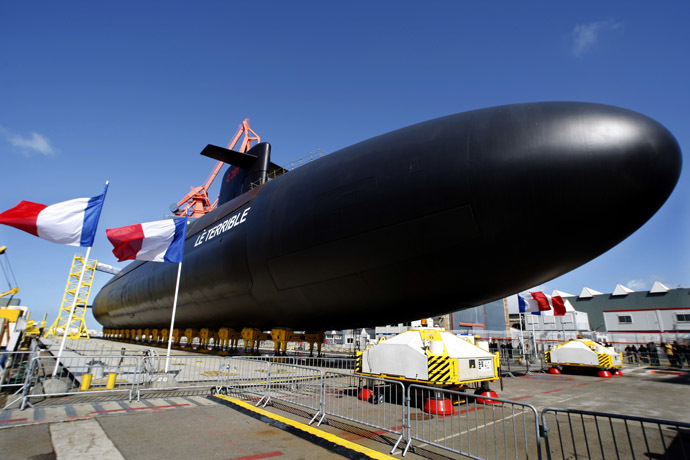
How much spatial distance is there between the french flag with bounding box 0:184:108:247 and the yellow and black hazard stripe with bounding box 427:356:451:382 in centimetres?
989

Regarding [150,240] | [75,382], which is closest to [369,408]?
[75,382]

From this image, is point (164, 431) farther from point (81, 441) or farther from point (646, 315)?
point (646, 315)

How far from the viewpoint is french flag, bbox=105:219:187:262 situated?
12039mm

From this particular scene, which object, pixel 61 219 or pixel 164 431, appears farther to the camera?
pixel 61 219

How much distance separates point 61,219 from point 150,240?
2.63m

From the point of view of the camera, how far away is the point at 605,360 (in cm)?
1627

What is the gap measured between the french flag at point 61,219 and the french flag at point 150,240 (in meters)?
1.23

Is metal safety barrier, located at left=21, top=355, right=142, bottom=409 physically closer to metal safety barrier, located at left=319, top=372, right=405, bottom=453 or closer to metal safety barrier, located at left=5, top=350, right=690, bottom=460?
metal safety barrier, located at left=5, top=350, right=690, bottom=460

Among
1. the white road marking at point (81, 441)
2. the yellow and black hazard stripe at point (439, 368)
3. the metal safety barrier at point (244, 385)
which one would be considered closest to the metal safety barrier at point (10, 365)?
the white road marking at point (81, 441)

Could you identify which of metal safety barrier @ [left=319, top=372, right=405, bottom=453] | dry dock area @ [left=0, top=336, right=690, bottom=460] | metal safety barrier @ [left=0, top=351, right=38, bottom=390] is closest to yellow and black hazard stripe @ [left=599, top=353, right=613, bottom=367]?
dry dock area @ [left=0, top=336, right=690, bottom=460]

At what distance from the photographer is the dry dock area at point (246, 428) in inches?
192

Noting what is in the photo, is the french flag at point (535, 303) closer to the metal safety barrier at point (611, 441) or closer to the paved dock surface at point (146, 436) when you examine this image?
the metal safety barrier at point (611, 441)

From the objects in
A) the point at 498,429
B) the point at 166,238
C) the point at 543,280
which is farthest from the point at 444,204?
the point at 166,238

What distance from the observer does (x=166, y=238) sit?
12.7m
